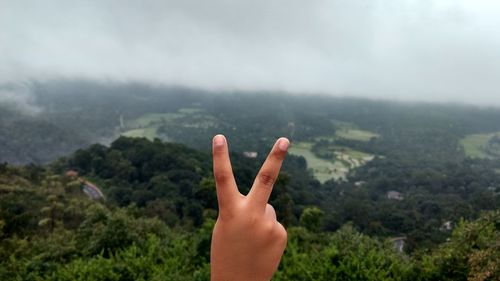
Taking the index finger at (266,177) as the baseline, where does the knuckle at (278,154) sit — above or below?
Answer: above

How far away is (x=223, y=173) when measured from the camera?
195 centimetres

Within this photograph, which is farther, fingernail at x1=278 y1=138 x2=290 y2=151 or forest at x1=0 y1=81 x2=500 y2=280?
forest at x1=0 y1=81 x2=500 y2=280

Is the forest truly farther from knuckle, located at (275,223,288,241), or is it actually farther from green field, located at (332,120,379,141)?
knuckle, located at (275,223,288,241)

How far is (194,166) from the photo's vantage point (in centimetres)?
5094

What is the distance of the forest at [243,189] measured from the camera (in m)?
11.2

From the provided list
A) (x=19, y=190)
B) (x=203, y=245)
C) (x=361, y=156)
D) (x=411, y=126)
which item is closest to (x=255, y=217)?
(x=203, y=245)

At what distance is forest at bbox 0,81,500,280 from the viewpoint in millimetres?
11219

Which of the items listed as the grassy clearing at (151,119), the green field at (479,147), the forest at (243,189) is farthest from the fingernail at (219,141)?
the grassy clearing at (151,119)

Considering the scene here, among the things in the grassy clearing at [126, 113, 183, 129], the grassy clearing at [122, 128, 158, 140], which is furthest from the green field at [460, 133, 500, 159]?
the grassy clearing at [126, 113, 183, 129]

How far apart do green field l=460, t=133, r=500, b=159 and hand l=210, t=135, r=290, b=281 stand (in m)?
107

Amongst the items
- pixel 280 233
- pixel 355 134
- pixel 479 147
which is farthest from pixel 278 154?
pixel 355 134

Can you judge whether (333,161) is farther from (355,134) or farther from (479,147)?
(479,147)

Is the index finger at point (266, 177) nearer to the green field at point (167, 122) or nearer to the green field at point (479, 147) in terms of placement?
the green field at point (167, 122)

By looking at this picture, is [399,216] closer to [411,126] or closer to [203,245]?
[203,245]
